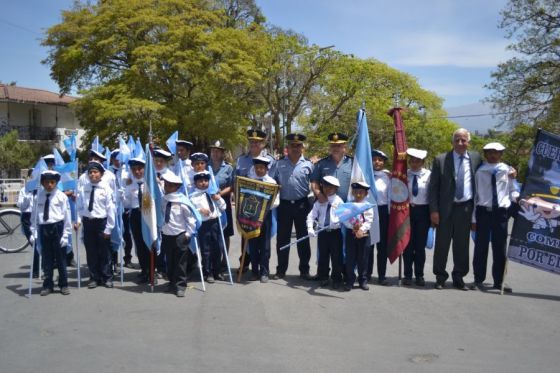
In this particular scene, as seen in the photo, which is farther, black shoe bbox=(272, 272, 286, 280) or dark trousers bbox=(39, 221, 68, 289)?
black shoe bbox=(272, 272, 286, 280)

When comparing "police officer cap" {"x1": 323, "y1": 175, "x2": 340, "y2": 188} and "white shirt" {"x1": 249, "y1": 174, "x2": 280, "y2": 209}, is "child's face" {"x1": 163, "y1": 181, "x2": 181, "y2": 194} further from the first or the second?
"police officer cap" {"x1": 323, "y1": 175, "x2": 340, "y2": 188}

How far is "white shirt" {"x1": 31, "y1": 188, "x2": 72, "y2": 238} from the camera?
6704 mm

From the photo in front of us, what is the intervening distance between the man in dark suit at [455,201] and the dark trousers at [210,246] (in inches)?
124

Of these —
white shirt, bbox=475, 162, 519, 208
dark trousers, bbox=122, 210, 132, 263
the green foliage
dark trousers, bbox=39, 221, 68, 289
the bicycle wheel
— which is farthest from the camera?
the green foliage

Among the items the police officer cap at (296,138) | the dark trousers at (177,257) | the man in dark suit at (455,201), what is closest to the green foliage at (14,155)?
the dark trousers at (177,257)

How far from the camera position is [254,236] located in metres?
7.41

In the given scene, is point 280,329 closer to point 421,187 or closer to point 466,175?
point 421,187

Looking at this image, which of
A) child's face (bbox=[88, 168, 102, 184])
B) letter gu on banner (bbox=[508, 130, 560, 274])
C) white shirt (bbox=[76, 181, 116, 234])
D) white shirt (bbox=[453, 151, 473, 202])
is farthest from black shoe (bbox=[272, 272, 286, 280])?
letter gu on banner (bbox=[508, 130, 560, 274])

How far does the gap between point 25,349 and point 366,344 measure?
325cm

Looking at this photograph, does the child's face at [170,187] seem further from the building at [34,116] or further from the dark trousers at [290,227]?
the building at [34,116]

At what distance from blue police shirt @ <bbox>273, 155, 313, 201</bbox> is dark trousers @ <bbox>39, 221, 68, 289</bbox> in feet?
10.3

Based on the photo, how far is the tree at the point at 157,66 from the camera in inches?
1014

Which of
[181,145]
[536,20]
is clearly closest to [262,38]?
[536,20]

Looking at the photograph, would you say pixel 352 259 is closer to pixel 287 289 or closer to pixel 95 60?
pixel 287 289
